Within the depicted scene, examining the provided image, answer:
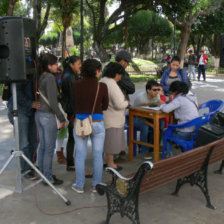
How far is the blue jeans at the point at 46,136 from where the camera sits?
407 centimetres

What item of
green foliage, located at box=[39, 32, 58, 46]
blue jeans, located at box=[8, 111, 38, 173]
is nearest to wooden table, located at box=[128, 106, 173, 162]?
blue jeans, located at box=[8, 111, 38, 173]

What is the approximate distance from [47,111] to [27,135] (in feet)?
1.71

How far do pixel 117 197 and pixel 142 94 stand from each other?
8.30 ft

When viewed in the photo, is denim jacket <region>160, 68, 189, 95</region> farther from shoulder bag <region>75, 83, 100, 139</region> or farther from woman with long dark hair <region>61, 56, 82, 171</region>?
shoulder bag <region>75, 83, 100, 139</region>

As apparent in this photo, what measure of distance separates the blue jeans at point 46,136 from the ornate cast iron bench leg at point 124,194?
1112 mm

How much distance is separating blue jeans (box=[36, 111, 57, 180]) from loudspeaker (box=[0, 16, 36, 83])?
0.86 metres

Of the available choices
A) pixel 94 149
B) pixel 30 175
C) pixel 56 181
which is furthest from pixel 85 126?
pixel 30 175

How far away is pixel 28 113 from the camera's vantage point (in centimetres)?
424

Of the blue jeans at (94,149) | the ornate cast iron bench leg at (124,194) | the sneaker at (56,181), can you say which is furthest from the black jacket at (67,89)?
the ornate cast iron bench leg at (124,194)

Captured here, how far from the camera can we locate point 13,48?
323 centimetres

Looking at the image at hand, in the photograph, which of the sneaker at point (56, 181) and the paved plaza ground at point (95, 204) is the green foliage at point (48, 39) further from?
the paved plaza ground at point (95, 204)

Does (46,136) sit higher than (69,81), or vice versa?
(69,81)

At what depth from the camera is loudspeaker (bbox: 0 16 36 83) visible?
3.19m

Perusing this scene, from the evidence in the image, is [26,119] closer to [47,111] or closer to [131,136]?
[47,111]
